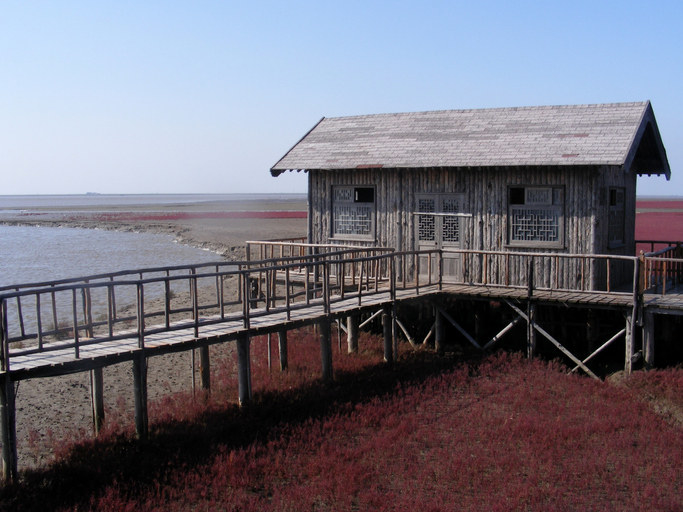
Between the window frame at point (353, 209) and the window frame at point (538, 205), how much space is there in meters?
3.46

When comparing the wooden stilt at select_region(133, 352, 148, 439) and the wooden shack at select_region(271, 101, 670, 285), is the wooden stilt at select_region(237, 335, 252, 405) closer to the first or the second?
the wooden stilt at select_region(133, 352, 148, 439)

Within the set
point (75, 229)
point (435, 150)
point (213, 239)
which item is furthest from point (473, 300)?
point (75, 229)

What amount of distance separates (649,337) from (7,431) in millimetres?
11532

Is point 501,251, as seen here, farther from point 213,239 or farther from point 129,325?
point 213,239

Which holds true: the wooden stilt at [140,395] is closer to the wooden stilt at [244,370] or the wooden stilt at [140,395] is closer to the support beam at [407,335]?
the wooden stilt at [244,370]

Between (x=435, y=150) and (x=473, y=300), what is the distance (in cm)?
377

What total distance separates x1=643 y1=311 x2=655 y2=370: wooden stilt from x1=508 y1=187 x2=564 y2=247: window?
2.66 metres

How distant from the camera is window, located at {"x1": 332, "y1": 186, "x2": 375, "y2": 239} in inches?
755

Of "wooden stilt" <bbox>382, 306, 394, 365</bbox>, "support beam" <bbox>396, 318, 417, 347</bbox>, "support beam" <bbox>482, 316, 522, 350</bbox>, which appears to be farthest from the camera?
"support beam" <bbox>396, 318, 417, 347</bbox>

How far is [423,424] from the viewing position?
1248 centimetres

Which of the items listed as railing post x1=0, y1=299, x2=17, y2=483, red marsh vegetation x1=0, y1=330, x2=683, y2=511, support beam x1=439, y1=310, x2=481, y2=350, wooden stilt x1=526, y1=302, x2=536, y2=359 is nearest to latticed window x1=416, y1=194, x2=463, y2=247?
support beam x1=439, y1=310, x2=481, y2=350

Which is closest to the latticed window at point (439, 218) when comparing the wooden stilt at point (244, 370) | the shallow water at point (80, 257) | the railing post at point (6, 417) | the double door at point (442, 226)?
the double door at point (442, 226)

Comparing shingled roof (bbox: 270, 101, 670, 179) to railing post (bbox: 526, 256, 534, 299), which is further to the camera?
shingled roof (bbox: 270, 101, 670, 179)

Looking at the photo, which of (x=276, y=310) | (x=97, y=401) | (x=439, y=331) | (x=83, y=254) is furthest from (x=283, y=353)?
(x=83, y=254)
